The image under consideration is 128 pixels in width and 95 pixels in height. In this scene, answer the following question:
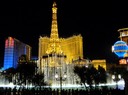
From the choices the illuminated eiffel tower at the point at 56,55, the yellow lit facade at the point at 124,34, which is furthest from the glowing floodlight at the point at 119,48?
the yellow lit facade at the point at 124,34

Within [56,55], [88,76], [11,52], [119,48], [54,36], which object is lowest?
[88,76]

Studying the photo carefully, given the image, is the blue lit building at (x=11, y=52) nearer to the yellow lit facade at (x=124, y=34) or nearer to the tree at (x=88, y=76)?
the yellow lit facade at (x=124, y=34)

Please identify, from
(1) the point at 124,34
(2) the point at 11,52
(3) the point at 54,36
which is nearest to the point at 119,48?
(3) the point at 54,36

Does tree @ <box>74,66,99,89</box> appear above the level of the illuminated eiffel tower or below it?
below

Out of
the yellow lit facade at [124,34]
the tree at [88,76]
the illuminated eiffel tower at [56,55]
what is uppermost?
the yellow lit facade at [124,34]

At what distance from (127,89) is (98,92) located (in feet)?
32.7

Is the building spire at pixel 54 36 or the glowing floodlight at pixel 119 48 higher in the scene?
the building spire at pixel 54 36

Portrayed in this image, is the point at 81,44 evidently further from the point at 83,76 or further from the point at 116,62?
the point at 83,76

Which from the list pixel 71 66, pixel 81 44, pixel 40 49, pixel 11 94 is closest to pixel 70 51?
pixel 81 44

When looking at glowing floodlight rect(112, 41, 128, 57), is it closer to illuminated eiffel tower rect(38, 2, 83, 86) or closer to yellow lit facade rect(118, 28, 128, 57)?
illuminated eiffel tower rect(38, 2, 83, 86)

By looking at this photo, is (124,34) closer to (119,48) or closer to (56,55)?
(119,48)

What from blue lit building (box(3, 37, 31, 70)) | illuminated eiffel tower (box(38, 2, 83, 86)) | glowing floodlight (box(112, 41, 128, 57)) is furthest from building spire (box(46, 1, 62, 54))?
blue lit building (box(3, 37, 31, 70))

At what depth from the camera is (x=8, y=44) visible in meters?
117

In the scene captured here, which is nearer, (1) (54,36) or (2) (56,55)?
(2) (56,55)
